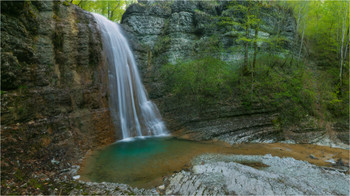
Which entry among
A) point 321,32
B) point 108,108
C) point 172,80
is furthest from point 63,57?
point 321,32

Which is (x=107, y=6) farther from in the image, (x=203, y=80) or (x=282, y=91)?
(x=282, y=91)

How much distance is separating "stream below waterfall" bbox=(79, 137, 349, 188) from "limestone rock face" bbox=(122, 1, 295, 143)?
984mm

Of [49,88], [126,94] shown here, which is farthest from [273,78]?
[49,88]

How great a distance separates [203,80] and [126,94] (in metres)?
4.34

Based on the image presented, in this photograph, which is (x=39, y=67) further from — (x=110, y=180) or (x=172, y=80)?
(x=172, y=80)

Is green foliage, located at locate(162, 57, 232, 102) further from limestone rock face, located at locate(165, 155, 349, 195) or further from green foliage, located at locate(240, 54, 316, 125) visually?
limestone rock face, located at locate(165, 155, 349, 195)

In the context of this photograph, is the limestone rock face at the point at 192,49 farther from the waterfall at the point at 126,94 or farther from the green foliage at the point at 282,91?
the waterfall at the point at 126,94

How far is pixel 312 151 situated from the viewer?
7.16m

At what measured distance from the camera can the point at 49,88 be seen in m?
6.29

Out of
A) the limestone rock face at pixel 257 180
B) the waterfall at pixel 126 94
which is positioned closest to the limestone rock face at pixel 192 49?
the waterfall at pixel 126 94

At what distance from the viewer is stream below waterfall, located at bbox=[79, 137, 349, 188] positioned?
479cm

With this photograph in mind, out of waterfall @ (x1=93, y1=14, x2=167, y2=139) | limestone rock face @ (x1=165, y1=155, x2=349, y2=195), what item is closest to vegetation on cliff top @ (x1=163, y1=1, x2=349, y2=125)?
waterfall @ (x1=93, y1=14, x2=167, y2=139)

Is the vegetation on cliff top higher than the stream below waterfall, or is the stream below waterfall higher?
the vegetation on cliff top

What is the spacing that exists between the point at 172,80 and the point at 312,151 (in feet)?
25.5
